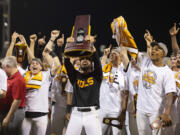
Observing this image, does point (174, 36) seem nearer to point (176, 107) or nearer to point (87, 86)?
point (176, 107)

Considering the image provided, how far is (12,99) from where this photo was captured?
12.7ft

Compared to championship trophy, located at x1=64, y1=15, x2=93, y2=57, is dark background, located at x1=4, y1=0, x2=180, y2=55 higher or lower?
higher

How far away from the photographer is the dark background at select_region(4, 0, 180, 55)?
27.3ft

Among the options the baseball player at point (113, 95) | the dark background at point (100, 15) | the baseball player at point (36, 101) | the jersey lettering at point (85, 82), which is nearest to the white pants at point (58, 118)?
the baseball player at point (36, 101)

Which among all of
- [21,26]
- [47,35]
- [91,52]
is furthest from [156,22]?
[91,52]

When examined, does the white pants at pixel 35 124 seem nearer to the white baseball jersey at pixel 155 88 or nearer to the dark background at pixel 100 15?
the white baseball jersey at pixel 155 88

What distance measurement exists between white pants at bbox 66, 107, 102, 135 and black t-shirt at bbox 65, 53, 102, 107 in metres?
0.12

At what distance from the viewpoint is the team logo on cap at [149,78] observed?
3.51 metres

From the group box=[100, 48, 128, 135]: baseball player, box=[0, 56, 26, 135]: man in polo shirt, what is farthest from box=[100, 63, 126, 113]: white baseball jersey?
box=[0, 56, 26, 135]: man in polo shirt

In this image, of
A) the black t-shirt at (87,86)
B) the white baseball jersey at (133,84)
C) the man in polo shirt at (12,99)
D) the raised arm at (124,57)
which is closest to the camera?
the black t-shirt at (87,86)

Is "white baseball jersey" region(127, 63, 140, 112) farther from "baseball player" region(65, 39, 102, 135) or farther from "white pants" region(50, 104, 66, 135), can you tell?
"white pants" region(50, 104, 66, 135)

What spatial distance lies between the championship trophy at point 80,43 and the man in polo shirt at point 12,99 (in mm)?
804

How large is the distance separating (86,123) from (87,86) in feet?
1.55

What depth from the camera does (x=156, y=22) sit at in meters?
8.73
